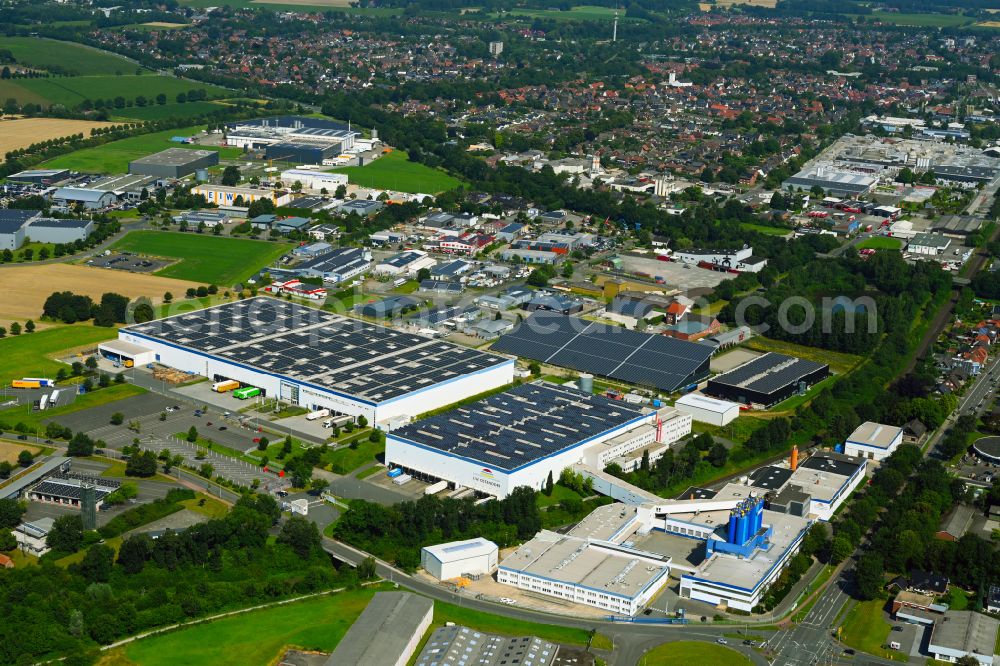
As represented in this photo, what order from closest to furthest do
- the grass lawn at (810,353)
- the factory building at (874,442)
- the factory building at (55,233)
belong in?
1. the factory building at (874,442)
2. the grass lawn at (810,353)
3. the factory building at (55,233)

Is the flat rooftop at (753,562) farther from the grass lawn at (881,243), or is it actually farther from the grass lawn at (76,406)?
the grass lawn at (881,243)

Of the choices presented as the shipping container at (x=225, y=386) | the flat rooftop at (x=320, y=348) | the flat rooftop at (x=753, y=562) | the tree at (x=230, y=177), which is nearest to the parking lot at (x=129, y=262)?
the flat rooftop at (x=320, y=348)

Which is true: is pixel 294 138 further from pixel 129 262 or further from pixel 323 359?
pixel 323 359

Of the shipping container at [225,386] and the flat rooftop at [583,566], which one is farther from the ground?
the flat rooftop at [583,566]

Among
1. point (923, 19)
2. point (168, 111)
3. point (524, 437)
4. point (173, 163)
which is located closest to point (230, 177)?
point (173, 163)

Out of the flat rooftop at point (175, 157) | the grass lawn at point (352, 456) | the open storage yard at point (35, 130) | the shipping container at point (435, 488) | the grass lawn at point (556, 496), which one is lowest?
the grass lawn at point (556, 496)

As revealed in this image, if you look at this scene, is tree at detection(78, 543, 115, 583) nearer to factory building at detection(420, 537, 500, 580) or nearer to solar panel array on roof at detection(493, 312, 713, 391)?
factory building at detection(420, 537, 500, 580)
